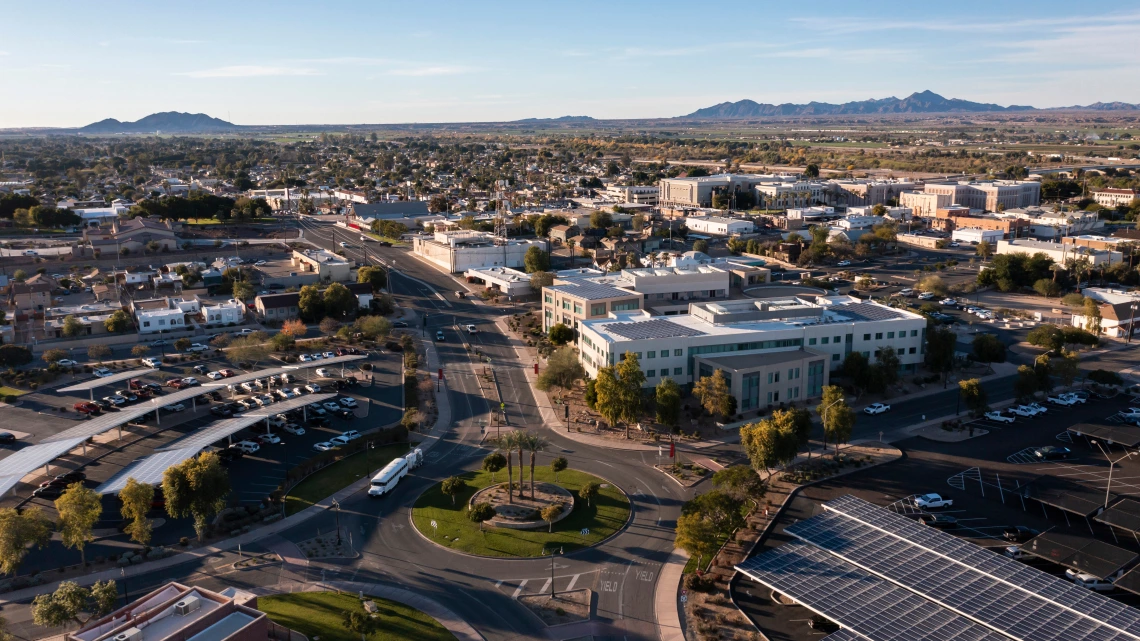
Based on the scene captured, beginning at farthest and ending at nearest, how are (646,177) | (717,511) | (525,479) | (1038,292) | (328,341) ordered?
(646,177) < (1038,292) < (328,341) < (525,479) < (717,511)

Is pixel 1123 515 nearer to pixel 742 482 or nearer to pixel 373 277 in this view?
pixel 742 482

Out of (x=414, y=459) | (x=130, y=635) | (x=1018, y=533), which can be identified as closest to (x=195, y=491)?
(x=414, y=459)

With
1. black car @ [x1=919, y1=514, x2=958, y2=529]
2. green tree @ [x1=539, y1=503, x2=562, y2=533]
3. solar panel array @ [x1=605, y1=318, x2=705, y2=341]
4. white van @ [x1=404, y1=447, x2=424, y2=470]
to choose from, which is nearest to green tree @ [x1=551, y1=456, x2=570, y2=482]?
green tree @ [x1=539, y1=503, x2=562, y2=533]

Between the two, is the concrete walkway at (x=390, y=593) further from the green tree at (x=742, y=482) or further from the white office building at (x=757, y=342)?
the white office building at (x=757, y=342)

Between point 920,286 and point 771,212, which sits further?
point 771,212

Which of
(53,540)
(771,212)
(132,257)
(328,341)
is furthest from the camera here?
(771,212)

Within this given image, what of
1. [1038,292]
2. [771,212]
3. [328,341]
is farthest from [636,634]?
[771,212]

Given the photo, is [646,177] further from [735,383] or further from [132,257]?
[735,383]

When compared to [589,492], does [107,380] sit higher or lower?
higher
